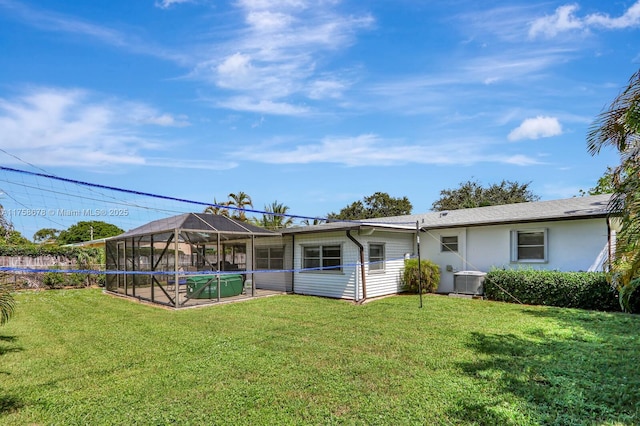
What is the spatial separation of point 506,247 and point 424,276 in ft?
9.80

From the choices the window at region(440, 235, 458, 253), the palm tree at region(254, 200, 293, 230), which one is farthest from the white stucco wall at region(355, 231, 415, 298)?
the palm tree at region(254, 200, 293, 230)

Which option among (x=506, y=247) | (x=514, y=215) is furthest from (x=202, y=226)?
(x=514, y=215)

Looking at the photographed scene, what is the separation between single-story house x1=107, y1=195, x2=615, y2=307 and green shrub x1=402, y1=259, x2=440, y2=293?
0.42m

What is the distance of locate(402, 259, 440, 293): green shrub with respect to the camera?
12711mm

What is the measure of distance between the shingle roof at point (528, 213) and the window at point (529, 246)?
25.8 inches

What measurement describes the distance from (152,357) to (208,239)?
9815 millimetres

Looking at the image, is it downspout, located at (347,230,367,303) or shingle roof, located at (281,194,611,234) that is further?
downspout, located at (347,230,367,303)

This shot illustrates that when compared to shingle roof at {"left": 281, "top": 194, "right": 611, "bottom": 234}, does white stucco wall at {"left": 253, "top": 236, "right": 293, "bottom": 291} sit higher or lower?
lower

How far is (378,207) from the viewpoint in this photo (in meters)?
37.3

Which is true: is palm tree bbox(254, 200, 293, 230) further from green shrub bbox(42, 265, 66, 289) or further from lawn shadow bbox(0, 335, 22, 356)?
lawn shadow bbox(0, 335, 22, 356)

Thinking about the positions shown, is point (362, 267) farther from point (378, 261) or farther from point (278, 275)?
point (278, 275)

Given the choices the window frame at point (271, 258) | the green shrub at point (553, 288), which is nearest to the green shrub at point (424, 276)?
the green shrub at point (553, 288)

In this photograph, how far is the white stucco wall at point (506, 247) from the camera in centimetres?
1052

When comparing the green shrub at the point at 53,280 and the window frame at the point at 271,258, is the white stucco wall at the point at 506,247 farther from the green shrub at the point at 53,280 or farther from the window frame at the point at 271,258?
the green shrub at the point at 53,280
